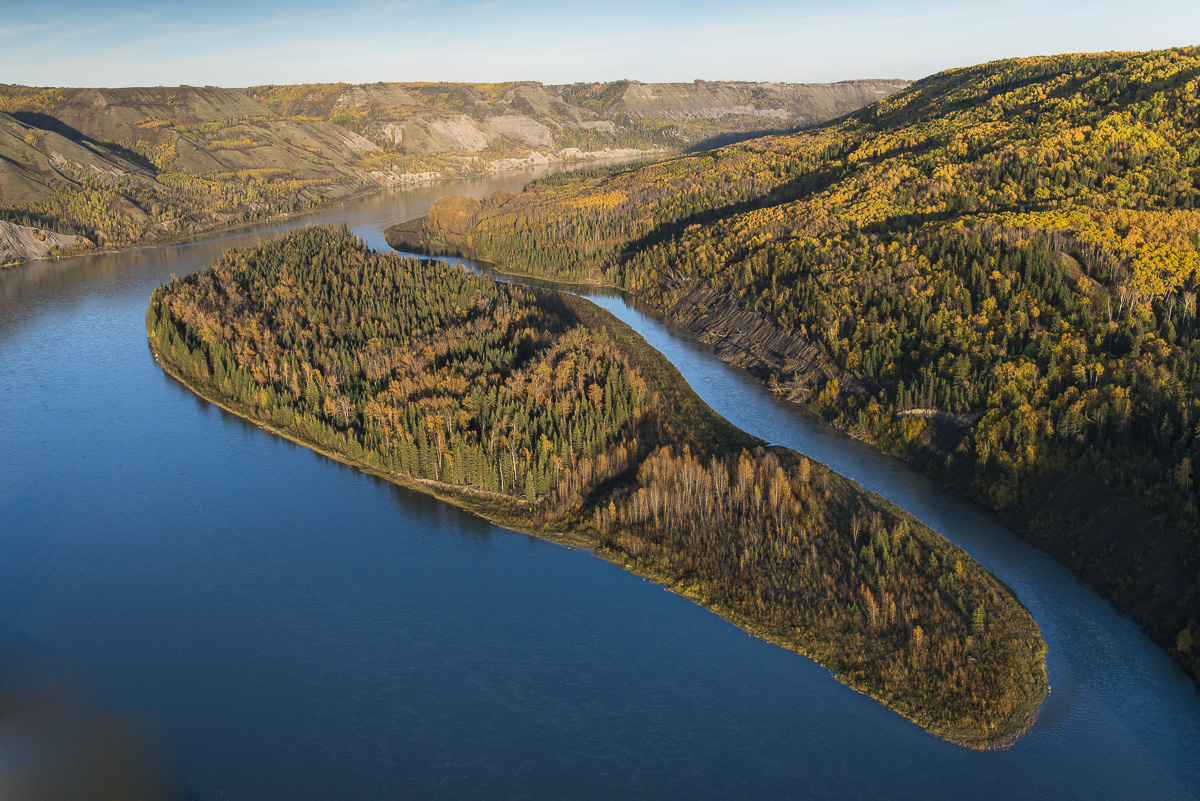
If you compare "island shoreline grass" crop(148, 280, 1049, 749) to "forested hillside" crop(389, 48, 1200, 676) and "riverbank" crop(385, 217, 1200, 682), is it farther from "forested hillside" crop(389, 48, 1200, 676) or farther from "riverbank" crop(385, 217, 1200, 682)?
"forested hillside" crop(389, 48, 1200, 676)

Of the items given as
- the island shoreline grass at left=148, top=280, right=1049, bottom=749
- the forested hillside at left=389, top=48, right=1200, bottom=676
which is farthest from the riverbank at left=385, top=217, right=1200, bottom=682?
the island shoreline grass at left=148, top=280, right=1049, bottom=749

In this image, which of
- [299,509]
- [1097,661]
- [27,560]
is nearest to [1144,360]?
[1097,661]

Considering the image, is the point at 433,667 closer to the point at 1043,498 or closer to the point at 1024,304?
the point at 1043,498

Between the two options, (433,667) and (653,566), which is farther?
(653,566)

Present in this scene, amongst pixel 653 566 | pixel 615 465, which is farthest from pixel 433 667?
pixel 615 465

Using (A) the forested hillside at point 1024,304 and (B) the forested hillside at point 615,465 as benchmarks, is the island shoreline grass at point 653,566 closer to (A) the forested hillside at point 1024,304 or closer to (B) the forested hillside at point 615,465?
(B) the forested hillside at point 615,465

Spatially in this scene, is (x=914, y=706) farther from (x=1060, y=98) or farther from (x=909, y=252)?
(x=1060, y=98)

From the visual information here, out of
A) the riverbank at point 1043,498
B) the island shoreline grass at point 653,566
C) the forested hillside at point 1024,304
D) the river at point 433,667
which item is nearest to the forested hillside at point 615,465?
the island shoreline grass at point 653,566
